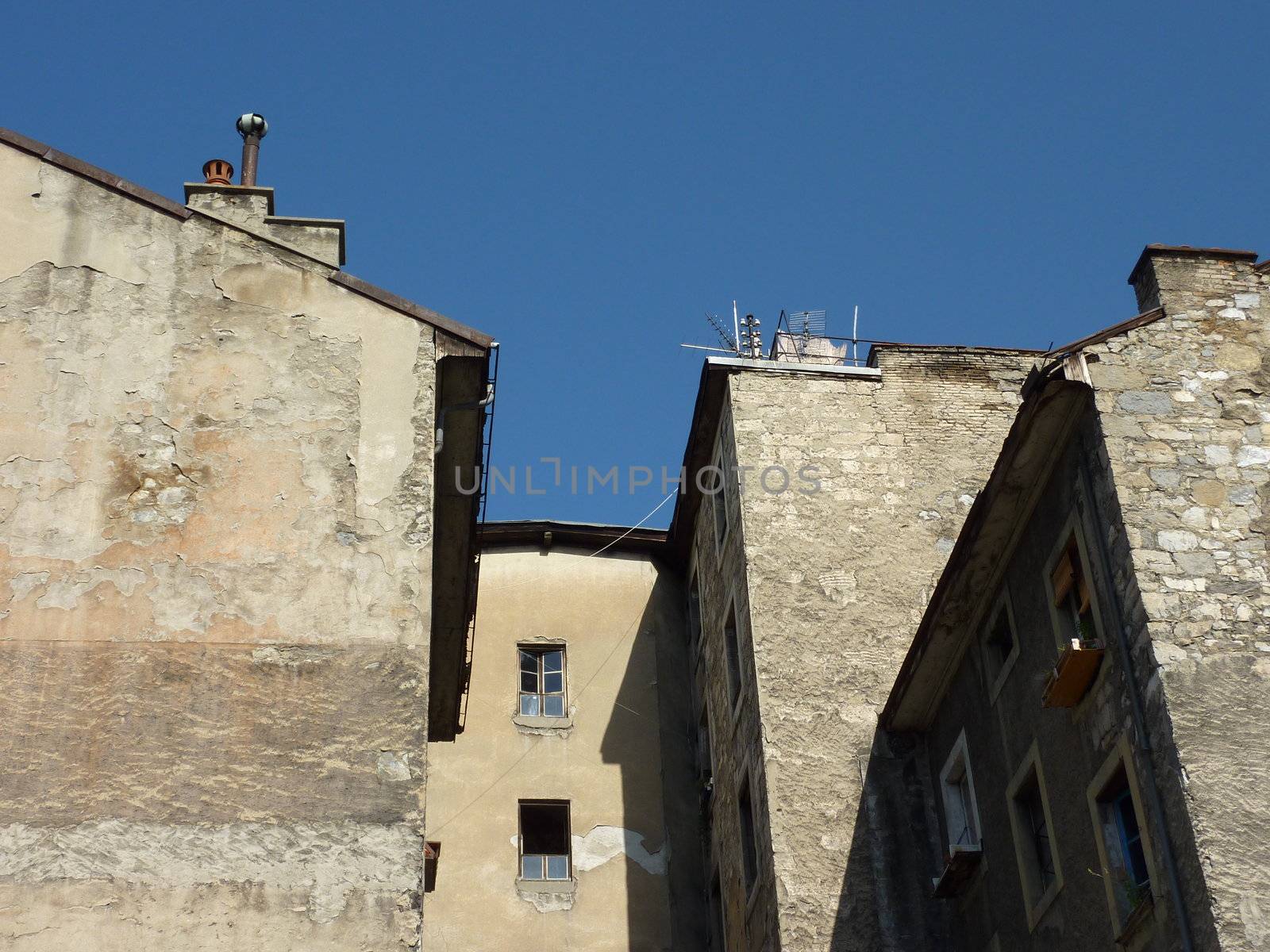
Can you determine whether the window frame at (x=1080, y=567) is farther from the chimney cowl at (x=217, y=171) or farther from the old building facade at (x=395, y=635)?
the chimney cowl at (x=217, y=171)

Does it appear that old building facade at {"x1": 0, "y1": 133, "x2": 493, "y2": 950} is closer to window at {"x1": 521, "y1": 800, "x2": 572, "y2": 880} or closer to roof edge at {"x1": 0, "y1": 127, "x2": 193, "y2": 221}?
roof edge at {"x1": 0, "y1": 127, "x2": 193, "y2": 221}

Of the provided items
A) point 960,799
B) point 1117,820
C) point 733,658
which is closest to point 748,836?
point 733,658

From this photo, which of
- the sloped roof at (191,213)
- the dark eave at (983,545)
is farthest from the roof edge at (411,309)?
the dark eave at (983,545)

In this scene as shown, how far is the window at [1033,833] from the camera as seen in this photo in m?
14.4

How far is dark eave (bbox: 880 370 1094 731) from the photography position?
1377cm

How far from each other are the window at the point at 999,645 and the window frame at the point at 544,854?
1024cm

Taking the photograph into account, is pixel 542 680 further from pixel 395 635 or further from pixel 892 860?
pixel 395 635

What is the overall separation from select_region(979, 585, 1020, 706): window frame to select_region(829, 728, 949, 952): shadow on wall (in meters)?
2.96

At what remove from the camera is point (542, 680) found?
2656 cm

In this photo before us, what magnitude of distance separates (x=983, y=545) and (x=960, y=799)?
12.5ft

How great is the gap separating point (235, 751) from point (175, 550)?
1679mm

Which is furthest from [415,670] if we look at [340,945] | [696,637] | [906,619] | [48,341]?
[696,637]

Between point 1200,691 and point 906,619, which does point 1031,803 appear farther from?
point 906,619

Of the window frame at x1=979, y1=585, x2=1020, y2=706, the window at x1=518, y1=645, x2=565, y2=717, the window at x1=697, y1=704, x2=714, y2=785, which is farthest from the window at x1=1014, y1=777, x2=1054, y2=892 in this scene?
the window at x1=518, y1=645, x2=565, y2=717
